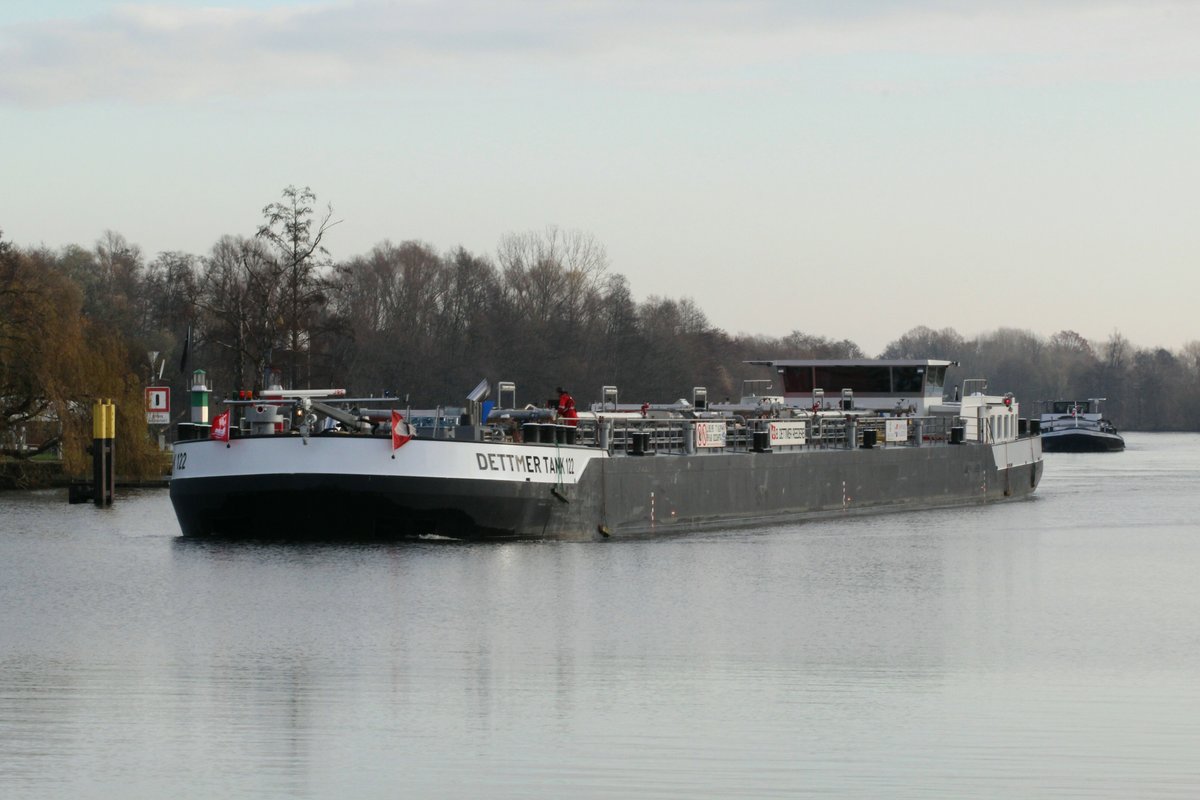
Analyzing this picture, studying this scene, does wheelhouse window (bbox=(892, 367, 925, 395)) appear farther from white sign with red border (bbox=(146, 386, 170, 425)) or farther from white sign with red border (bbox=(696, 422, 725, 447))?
white sign with red border (bbox=(146, 386, 170, 425))

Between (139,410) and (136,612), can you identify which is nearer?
(136,612)

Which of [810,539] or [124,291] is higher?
[124,291]

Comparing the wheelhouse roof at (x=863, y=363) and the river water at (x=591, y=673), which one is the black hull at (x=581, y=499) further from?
the wheelhouse roof at (x=863, y=363)

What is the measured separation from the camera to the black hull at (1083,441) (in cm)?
10562

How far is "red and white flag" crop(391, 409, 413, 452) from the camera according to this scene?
2664 cm

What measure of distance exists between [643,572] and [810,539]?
8.35 m

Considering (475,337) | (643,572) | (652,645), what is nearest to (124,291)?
(475,337)

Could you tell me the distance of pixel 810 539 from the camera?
1268 inches

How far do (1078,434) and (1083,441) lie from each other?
57 cm

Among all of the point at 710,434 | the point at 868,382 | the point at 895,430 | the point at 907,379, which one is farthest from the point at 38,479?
the point at 907,379

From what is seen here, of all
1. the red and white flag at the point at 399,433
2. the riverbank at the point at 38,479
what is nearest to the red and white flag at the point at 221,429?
the red and white flag at the point at 399,433

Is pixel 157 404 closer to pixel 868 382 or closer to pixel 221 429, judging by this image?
pixel 221 429

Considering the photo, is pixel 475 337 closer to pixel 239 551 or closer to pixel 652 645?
pixel 239 551

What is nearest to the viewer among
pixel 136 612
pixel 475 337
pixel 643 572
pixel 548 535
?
pixel 136 612
